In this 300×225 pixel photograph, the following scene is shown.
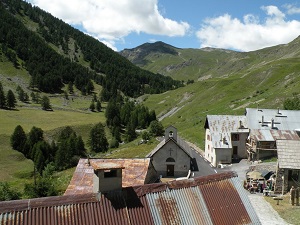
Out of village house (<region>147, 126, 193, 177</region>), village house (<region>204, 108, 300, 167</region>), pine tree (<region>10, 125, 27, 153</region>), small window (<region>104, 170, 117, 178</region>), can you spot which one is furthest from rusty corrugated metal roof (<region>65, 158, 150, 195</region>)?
pine tree (<region>10, 125, 27, 153</region>)

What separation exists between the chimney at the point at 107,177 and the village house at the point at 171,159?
3519 cm

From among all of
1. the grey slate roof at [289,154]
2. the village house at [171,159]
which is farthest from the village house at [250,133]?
the grey slate roof at [289,154]

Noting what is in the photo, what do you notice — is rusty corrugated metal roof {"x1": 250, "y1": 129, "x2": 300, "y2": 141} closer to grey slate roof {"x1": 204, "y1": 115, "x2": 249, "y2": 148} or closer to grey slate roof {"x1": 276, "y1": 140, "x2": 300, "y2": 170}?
grey slate roof {"x1": 204, "y1": 115, "x2": 249, "y2": 148}

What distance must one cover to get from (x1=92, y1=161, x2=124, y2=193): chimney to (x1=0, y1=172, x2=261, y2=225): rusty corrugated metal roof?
315mm

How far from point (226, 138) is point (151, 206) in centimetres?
4353

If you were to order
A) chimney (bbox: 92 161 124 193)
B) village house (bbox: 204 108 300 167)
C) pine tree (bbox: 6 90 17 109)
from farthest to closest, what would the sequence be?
1. pine tree (bbox: 6 90 17 109)
2. village house (bbox: 204 108 300 167)
3. chimney (bbox: 92 161 124 193)

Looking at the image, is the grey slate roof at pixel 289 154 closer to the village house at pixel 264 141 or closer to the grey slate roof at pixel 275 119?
the village house at pixel 264 141

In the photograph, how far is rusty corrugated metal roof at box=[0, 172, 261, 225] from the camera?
14211 millimetres

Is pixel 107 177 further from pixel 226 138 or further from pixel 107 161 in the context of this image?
pixel 226 138

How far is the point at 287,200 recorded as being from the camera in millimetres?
36438

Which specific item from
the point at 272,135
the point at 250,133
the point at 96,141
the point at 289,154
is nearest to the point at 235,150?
the point at 250,133

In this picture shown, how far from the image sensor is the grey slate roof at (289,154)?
37719mm

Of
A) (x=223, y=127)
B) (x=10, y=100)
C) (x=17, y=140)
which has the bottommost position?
(x=17, y=140)

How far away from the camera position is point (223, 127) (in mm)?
59469
